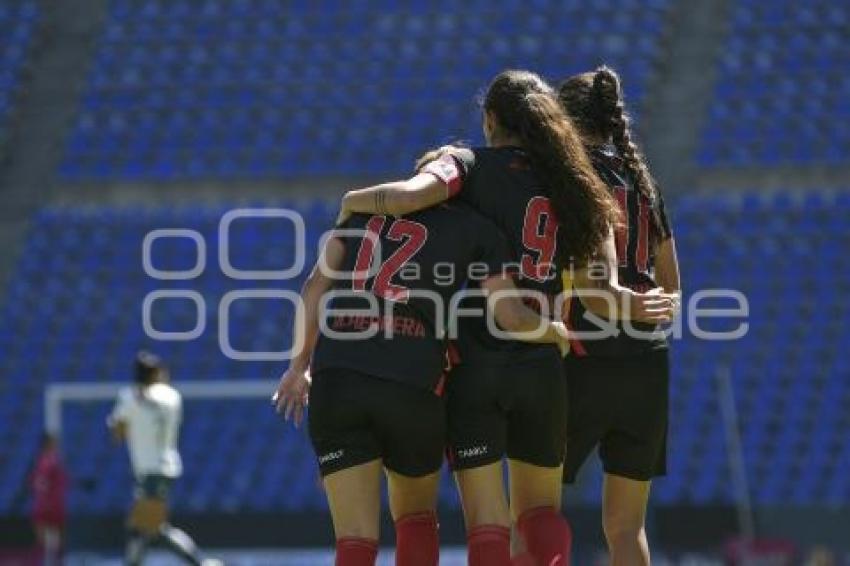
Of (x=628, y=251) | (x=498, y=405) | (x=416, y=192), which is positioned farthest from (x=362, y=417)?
(x=628, y=251)

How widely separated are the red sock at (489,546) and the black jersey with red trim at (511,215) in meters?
0.58

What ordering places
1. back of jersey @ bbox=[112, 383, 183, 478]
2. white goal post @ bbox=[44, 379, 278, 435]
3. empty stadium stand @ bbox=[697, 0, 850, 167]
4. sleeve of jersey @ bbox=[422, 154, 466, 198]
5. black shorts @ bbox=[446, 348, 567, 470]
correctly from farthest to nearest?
1. empty stadium stand @ bbox=[697, 0, 850, 167]
2. white goal post @ bbox=[44, 379, 278, 435]
3. back of jersey @ bbox=[112, 383, 183, 478]
4. black shorts @ bbox=[446, 348, 567, 470]
5. sleeve of jersey @ bbox=[422, 154, 466, 198]

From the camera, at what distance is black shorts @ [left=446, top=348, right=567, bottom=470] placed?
554 cm

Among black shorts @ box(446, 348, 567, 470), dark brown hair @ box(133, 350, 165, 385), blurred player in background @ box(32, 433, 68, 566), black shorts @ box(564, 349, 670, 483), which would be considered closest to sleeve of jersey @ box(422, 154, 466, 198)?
black shorts @ box(446, 348, 567, 470)

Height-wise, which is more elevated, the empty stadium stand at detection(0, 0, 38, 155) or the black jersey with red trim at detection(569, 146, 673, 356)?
the empty stadium stand at detection(0, 0, 38, 155)

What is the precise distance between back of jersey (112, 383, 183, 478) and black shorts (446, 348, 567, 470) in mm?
7319

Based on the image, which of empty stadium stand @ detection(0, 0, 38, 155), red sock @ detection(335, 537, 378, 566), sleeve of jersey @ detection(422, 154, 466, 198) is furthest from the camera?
empty stadium stand @ detection(0, 0, 38, 155)

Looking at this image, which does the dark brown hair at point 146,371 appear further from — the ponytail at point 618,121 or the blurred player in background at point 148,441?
the ponytail at point 618,121

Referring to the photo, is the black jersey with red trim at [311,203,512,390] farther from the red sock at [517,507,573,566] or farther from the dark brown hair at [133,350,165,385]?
the dark brown hair at [133,350,165,385]

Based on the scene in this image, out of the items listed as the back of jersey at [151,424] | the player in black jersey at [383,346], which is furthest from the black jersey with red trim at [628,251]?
the back of jersey at [151,424]

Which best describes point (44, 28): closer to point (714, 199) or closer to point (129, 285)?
point (129, 285)

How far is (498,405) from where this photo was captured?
5.59 m

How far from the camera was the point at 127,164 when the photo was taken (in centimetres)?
1861

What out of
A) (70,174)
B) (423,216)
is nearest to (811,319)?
(70,174)
